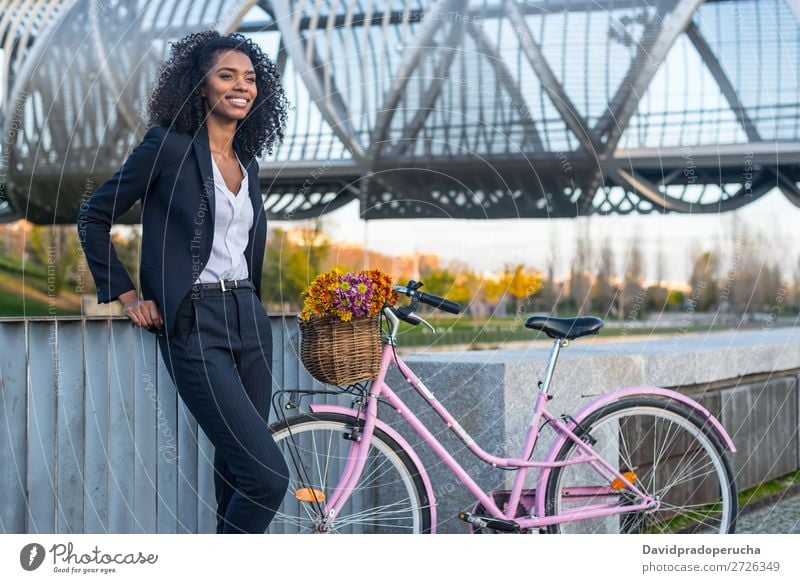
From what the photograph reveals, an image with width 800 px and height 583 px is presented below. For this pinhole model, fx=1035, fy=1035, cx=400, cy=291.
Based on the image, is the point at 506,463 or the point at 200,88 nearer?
the point at 200,88

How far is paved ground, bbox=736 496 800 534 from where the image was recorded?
12.9 feet

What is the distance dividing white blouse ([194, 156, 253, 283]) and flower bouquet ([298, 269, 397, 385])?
0.19 m

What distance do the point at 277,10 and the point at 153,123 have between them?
28.8 meters

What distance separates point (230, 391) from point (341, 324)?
32cm

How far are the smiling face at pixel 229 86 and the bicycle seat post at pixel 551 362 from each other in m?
1.02

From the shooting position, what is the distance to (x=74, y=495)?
2.78 m

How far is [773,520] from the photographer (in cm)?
405

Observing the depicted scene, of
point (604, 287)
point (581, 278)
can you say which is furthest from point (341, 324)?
point (604, 287)

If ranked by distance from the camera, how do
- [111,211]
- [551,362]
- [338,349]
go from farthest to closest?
[551,362] < [338,349] < [111,211]

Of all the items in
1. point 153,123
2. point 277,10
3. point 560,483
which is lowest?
point 560,483

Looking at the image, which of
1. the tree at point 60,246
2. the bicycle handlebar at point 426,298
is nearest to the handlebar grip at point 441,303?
the bicycle handlebar at point 426,298

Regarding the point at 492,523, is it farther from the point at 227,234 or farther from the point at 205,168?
the point at 205,168
